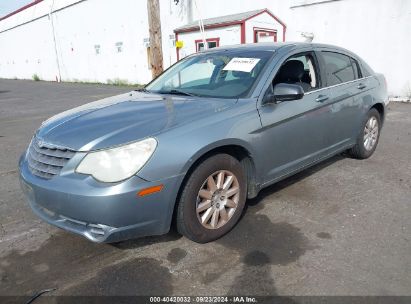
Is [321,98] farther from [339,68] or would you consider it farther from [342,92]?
[339,68]

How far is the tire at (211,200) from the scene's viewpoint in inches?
115

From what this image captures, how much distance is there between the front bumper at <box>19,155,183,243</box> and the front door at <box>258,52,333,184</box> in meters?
1.15

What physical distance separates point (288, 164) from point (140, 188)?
1743mm

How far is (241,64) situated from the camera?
379 centimetres

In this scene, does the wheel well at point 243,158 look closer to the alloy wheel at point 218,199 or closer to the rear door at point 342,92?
the alloy wheel at point 218,199

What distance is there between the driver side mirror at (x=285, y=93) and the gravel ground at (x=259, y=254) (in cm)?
112

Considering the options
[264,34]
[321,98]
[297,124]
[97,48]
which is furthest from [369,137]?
[97,48]

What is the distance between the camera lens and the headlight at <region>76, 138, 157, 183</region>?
259cm

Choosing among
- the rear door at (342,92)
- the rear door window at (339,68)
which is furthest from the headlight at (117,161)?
the rear door window at (339,68)

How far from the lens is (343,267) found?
2.79 m

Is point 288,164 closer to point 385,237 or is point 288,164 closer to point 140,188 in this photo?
point 385,237

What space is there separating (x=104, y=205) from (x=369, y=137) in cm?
404

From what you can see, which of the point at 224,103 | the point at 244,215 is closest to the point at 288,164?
the point at 244,215

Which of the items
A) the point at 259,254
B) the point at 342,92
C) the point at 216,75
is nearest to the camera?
the point at 259,254
